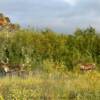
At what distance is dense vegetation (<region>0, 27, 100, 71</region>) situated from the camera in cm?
1917

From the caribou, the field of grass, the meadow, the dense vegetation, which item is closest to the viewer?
the field of grass

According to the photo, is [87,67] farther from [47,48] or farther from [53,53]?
[47,48]

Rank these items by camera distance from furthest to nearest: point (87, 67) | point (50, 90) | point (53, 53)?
point (53, 53)
point (87, 67)
point (50, 90)

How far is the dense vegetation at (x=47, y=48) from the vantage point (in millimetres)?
19172

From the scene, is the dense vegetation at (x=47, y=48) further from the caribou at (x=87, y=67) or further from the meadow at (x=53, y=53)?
the caribou at (x=87, y=67)

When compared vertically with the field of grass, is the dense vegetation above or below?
above

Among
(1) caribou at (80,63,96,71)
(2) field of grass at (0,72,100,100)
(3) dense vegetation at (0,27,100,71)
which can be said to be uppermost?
(3) dense vegetation at (0,27,100,71)

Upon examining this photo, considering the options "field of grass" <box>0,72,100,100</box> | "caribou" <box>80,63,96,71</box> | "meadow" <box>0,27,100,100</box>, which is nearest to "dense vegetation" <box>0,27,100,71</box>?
"meadow" <box>0,27,100,100</box>

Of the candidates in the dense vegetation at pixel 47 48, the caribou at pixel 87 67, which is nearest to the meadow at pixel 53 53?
the dense vegetation at pixel 47 48

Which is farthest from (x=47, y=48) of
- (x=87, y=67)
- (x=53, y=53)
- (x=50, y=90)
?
(x=50, y=90)

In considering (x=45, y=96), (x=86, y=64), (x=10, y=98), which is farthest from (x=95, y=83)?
(x=86, y=64)

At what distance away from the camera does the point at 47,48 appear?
65.9 ft

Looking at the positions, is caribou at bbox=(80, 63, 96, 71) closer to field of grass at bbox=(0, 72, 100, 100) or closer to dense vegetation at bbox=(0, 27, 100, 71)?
dense vegetation at bbox=(0, 27, 100, 71)

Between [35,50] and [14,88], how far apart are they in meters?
7.51
